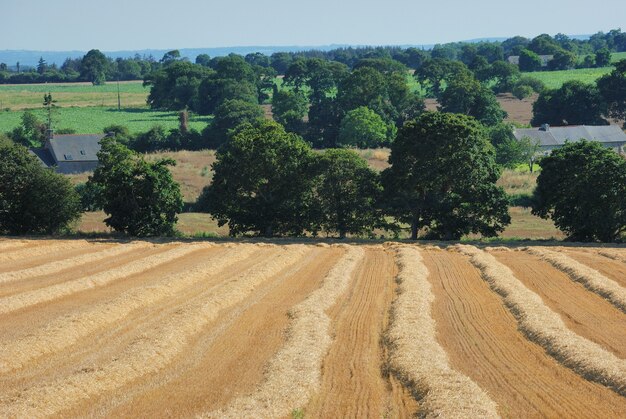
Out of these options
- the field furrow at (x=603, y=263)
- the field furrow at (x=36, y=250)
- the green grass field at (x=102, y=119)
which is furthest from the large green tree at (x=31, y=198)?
the green grass field at (x=102, y=119)

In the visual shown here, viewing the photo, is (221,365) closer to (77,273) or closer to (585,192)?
(77,273)

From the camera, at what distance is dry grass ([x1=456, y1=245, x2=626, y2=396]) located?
2352cm

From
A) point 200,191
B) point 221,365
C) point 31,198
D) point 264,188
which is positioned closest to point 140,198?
point 31,198

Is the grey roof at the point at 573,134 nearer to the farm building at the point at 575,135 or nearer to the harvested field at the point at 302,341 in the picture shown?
the farm building at the point at 575,135

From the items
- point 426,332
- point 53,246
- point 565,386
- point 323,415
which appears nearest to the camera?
point 323,415

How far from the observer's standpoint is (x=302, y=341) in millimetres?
27422

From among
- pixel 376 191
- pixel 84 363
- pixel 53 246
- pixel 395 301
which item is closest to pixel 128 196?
pixel 53 246

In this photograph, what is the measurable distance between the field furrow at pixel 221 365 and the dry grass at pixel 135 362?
445mm

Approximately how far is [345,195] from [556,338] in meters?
35.7

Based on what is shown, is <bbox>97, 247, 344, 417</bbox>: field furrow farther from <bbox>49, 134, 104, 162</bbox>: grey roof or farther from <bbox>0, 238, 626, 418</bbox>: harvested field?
<bbox>49, 134, 104, 162</bbox>: grey roof

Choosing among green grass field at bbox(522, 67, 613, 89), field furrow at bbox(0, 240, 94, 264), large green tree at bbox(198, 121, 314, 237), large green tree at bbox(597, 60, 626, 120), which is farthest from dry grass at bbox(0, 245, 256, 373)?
green grass field at bbox(522, 67, 613, 89)

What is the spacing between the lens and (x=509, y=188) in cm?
9056

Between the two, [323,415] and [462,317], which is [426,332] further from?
[323,415]

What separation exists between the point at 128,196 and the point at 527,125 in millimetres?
91640
